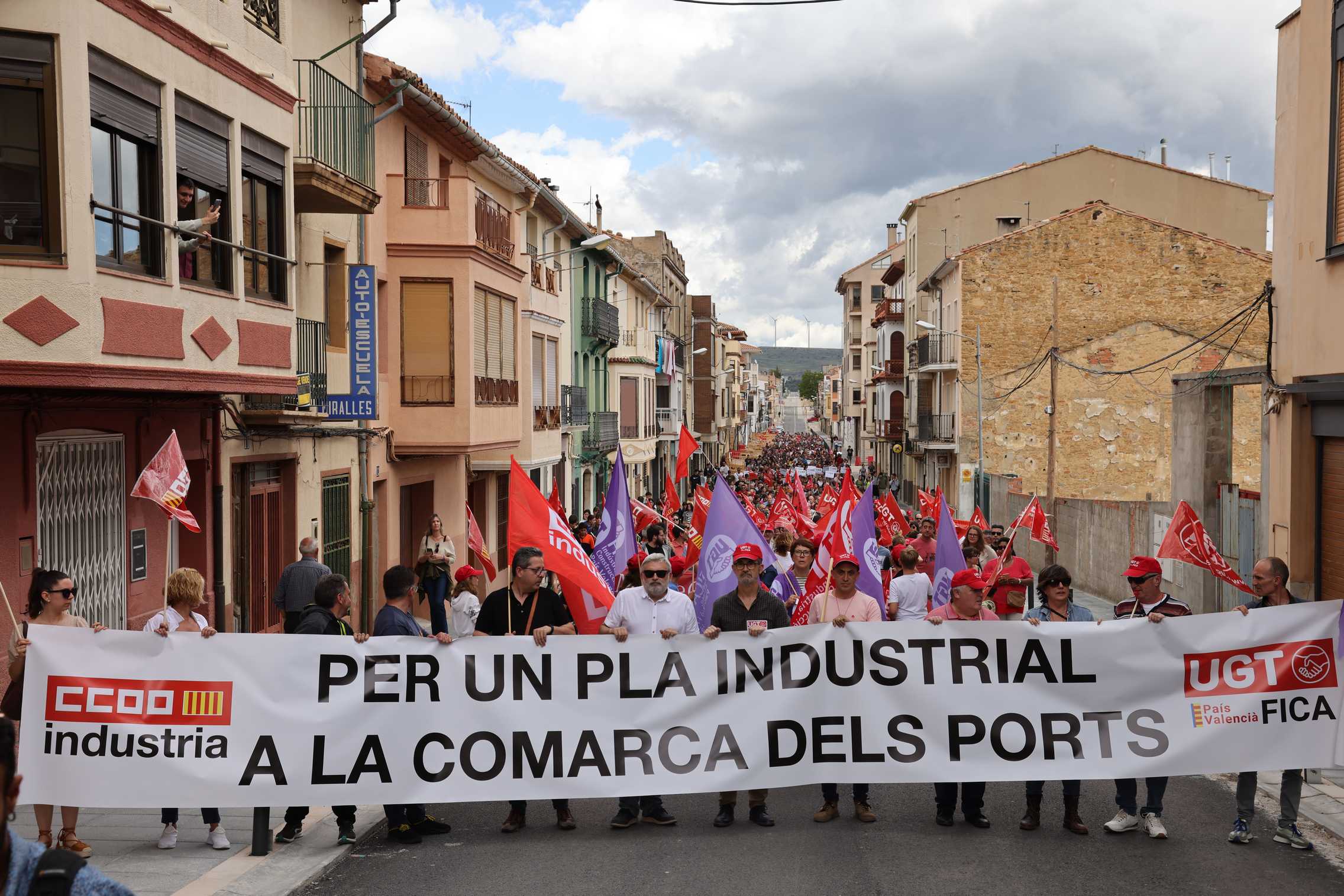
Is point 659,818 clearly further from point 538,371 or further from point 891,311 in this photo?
point 891,311

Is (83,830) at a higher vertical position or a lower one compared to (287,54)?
lower

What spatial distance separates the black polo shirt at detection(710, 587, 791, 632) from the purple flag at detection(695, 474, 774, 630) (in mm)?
2220

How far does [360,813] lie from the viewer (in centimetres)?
885

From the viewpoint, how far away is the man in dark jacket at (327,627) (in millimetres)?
8055

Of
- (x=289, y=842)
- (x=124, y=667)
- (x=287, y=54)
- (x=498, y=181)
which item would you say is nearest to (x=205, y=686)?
(x=124, y=667)

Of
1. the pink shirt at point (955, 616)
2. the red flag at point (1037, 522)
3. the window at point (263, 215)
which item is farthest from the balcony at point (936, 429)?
the pink shirt at point (955, 616)

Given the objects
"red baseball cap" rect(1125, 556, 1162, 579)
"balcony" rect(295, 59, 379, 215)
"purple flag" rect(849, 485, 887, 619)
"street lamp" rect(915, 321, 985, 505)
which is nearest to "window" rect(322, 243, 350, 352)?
"balcony" rect(295, 59, 379, 215)

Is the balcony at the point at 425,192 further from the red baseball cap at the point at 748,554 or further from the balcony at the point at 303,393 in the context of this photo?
the red baseball cap at the point at 748,554

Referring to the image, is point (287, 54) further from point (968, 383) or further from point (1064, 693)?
point (968, 383)

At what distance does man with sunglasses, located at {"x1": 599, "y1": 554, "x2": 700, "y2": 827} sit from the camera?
27.3 feet

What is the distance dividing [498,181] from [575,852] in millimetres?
21831

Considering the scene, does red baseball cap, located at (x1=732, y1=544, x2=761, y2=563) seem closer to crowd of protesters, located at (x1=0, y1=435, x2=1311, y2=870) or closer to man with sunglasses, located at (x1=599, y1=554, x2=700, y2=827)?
crowd of protesters, located at (x1=0, y1=435, x2=1311, y2=870)

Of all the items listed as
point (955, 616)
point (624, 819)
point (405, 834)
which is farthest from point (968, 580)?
point (405, 834)

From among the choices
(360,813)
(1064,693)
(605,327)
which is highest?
(605,327)
